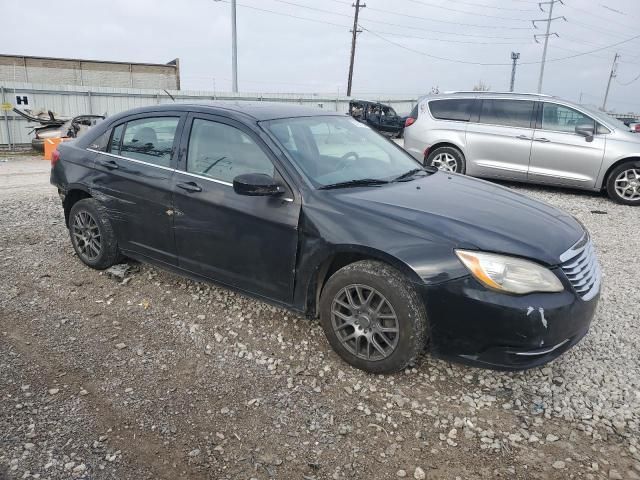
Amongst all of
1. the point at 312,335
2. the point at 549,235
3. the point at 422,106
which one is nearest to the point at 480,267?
the point at 549,235

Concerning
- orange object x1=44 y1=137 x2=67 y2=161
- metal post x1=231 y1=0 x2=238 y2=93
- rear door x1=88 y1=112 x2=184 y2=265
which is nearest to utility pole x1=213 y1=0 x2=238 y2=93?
metal post x1=231 y1=0 x2=238 y2=93

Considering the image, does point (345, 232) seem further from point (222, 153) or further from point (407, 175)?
point (222, 153)

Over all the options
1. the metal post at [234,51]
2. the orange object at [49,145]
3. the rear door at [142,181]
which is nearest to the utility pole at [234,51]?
the metal post at [234,51]

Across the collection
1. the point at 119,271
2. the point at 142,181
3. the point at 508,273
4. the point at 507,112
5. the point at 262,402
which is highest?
the point at 507,112

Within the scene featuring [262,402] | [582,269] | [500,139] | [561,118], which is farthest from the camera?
[500,139]

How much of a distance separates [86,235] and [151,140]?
4.15 feet

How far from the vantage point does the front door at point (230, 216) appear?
3346 millimetres

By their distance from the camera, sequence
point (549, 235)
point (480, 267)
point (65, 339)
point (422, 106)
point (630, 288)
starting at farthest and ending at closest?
point (422, 106) < point (630, 288) < point (65, 339) < point (549, 235) < point (480, 267)

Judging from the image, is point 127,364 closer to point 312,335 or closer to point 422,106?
point 312,335

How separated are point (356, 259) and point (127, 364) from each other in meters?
1.68

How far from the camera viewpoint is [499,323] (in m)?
2.71

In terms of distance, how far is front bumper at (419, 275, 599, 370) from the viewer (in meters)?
2.70

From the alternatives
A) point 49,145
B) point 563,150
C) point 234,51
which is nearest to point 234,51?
point 234,51

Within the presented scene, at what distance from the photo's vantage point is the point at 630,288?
463 centimetres
